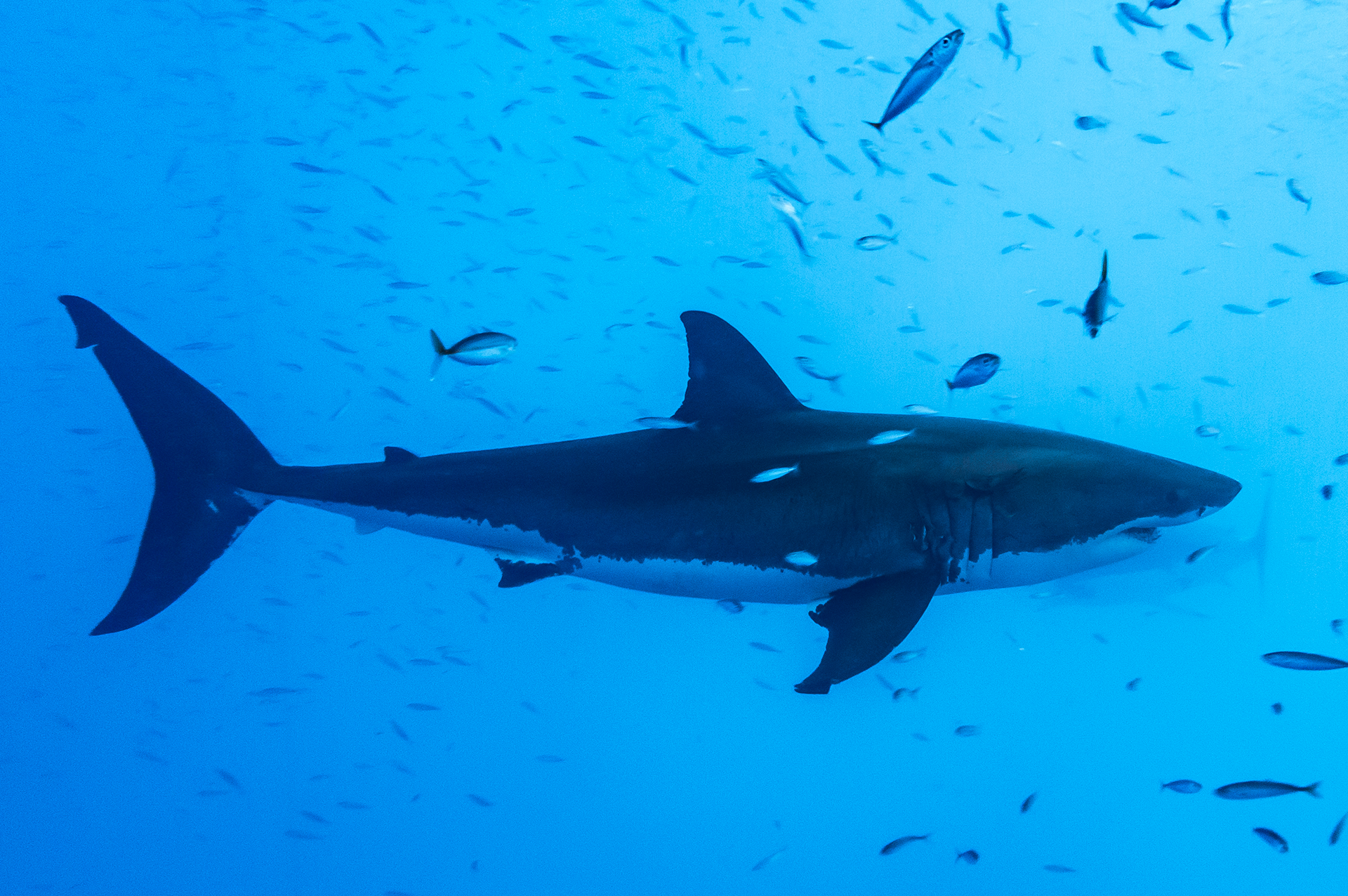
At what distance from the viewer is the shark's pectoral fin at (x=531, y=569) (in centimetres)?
299

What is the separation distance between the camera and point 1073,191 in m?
7.69

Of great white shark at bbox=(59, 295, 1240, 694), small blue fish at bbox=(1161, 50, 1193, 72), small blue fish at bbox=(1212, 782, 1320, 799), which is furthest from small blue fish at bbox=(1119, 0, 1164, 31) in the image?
small blue fish at bbox=(1212, 782, 1320, 799)

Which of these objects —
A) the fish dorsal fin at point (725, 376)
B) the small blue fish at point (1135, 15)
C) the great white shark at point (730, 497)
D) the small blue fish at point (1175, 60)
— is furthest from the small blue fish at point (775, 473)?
the small blue fish at point (1175, 60)

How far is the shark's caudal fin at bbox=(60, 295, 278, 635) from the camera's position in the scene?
3.11 metres

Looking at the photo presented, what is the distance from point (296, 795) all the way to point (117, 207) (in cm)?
899

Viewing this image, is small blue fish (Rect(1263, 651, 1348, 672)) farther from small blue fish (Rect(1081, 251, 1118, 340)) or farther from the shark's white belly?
small blue fish (Rect(1081, 251, 1118, 340))

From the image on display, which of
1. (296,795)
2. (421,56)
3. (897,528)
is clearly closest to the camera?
(897,528)

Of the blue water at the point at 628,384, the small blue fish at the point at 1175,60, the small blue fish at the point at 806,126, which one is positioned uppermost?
the small blue fish at the point at 1175,60

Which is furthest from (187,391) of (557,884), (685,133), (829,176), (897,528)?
(829,176)

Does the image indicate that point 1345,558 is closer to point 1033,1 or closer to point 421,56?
point 1033,1

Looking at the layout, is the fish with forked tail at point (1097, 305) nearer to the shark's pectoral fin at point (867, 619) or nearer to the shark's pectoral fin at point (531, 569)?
the shark's pectoral fin at point (867, 619)

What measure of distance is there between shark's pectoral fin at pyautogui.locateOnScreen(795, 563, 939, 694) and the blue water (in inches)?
136

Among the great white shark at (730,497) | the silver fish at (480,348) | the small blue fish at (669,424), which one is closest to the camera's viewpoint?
the great white shark at (730,497)

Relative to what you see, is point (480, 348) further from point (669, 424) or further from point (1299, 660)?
point (1299, 660)
